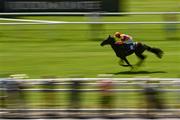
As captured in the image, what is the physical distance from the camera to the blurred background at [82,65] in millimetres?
9977

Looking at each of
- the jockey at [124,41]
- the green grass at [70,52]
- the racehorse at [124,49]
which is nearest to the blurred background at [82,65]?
the green grass at [70,52]

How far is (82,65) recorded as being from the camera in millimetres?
14617

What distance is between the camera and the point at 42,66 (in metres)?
14.6

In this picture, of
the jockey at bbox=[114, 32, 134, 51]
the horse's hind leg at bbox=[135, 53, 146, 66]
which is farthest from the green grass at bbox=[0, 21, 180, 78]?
the jockey at bbox=[114, 32, 134, 51]

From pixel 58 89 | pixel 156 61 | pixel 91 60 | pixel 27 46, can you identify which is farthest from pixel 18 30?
pixel 58 89

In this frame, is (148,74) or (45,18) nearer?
(148,74)

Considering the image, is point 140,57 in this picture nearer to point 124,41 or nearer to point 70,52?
point 124,41

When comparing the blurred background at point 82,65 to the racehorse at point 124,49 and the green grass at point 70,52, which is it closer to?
the green grass at point 70,52

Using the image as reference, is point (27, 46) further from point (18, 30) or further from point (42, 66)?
point (42, 66)

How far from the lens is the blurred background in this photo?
32.7 ft

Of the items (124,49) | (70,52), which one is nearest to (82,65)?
(70,52)

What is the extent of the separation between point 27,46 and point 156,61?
11.9ft

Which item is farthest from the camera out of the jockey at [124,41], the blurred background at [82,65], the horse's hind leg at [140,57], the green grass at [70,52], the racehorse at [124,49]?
the green grass at [70,52]

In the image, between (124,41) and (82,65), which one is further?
(82,65)
